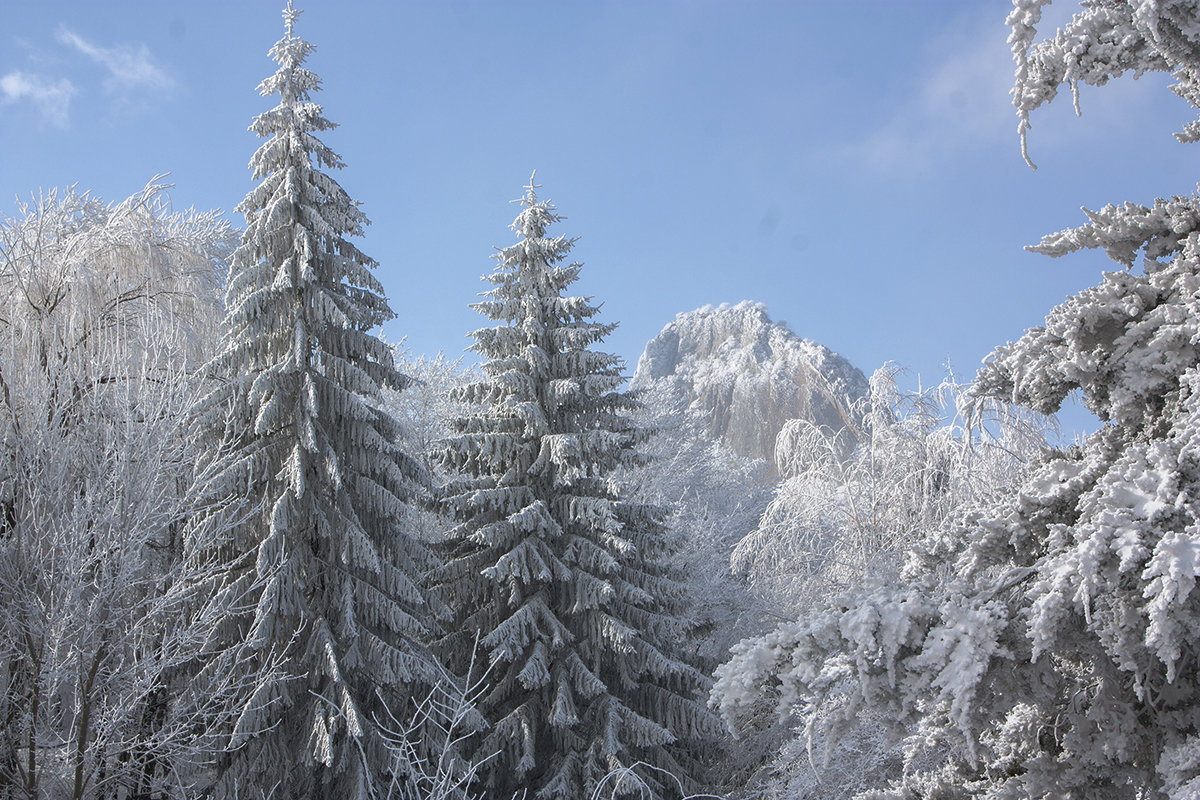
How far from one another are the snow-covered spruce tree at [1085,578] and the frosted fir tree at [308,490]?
7.12 meters

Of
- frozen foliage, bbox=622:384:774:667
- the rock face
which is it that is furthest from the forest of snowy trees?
the rock face

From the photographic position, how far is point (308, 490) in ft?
34.7

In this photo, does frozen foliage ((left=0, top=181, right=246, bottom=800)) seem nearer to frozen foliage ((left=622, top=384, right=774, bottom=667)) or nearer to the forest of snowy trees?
the forest of snowy trees

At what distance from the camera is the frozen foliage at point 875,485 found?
437 inches

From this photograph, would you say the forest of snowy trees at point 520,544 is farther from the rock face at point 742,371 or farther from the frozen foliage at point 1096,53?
the rock face at point 742,371

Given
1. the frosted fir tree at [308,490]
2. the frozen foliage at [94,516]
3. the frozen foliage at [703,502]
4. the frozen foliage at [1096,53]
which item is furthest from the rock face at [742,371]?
the frozen foliage at [1096,53]

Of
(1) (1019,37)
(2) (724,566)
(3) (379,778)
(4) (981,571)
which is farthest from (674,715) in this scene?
(1) (1019,37)

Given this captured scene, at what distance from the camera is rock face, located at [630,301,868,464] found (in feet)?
163

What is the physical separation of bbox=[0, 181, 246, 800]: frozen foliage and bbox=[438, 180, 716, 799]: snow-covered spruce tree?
375 centimetres

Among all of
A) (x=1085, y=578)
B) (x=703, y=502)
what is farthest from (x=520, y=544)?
(x=703, y=502)

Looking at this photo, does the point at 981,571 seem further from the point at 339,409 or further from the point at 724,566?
the point at 724,566

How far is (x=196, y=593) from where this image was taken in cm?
1009

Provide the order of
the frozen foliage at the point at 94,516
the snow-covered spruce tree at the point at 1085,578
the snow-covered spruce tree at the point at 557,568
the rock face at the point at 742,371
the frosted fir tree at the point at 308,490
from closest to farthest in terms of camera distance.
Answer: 1. the snow-covered spruce tree at the point at 1085,578
2. the frozen foliage at the point at 94,516
3. the frosted fir tree at the point at 308,490
4. the snow-covered spruce tree at the point at 557,568
5. the rock face at the point at 742,371

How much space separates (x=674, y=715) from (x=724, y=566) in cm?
669
